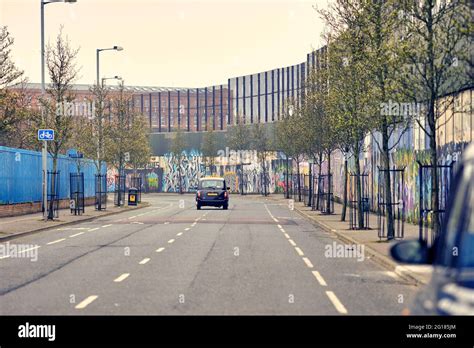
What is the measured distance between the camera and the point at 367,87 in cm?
2669

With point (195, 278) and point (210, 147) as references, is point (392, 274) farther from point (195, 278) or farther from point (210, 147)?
point (210, 147)

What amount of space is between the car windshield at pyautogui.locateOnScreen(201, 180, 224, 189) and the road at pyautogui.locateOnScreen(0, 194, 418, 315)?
1040 inches

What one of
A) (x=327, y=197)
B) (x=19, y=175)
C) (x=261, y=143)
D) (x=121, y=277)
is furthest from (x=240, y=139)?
(x=121, y=277)

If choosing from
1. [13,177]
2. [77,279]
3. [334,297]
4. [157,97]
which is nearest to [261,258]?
[77,279]

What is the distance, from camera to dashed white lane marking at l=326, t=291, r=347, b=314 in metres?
11.5

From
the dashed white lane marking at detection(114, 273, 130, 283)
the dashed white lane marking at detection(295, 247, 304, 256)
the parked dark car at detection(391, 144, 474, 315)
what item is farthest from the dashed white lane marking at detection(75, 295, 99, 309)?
the dashed white lane marking at detection(295, 247, 304, 256)

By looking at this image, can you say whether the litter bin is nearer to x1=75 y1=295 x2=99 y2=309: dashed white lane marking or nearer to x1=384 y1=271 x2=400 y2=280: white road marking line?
x1=384 y1=271 x2=400 y2=280: white road marking line

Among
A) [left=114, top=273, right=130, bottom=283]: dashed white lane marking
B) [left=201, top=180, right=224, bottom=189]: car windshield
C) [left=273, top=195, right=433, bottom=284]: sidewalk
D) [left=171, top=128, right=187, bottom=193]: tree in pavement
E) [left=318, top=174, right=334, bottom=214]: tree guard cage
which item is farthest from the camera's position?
[left=171, top=128, right=187, bottom=193]: tree in pavement

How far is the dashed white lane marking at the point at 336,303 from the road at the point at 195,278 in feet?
0.05

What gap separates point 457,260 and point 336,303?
7.90 metres

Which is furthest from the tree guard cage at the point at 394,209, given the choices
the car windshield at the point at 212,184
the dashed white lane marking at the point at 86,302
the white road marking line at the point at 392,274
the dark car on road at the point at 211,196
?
the car windshield at the point at 212,184

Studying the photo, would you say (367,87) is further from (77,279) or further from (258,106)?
(258,106)

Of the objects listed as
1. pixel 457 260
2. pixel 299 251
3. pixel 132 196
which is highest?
pixel 457 260

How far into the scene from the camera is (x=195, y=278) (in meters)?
15.7
